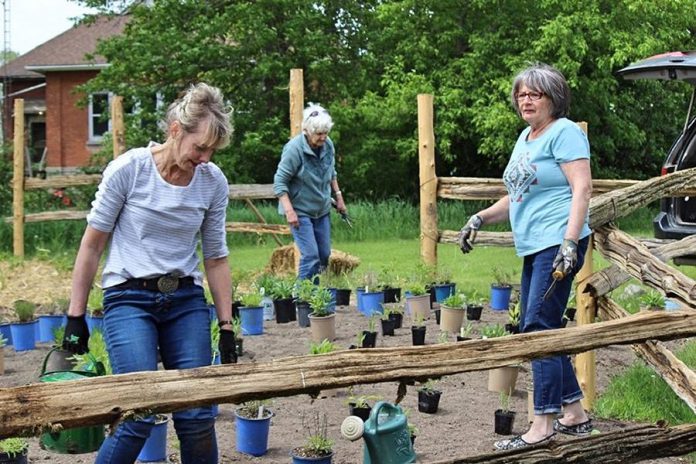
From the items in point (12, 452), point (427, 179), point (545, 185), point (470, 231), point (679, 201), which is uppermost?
point (427, 179)

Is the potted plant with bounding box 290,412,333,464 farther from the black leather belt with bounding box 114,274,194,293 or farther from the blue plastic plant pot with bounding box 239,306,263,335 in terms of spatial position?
the blue plastic plant pot with bounding box 239,306,263,335

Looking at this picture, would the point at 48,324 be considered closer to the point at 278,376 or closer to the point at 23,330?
the point at 23,330

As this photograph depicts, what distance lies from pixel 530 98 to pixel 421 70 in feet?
45.1

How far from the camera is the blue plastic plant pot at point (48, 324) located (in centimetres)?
763

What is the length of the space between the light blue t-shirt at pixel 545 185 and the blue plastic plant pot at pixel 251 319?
357cm

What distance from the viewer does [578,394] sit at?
15.7ft

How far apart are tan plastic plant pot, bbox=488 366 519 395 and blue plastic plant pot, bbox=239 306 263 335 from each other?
242 centimetres

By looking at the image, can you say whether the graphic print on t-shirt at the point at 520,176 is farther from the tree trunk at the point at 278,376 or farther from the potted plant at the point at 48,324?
the potted plant at the point at 48,324

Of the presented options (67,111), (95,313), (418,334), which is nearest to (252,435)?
(418,334)

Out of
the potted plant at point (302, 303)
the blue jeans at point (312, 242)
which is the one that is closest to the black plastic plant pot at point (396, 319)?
the potted plant at point (302, 303)

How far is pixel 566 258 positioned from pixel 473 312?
13.1 ft

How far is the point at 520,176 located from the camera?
449cm

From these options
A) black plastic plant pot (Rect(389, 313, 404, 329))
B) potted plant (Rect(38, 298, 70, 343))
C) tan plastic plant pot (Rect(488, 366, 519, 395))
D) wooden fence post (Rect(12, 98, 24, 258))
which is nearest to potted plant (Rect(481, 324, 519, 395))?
tan plastic plant pot (Rect(488, 366, 519, 395))

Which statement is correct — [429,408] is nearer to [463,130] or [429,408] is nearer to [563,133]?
[563,133]
